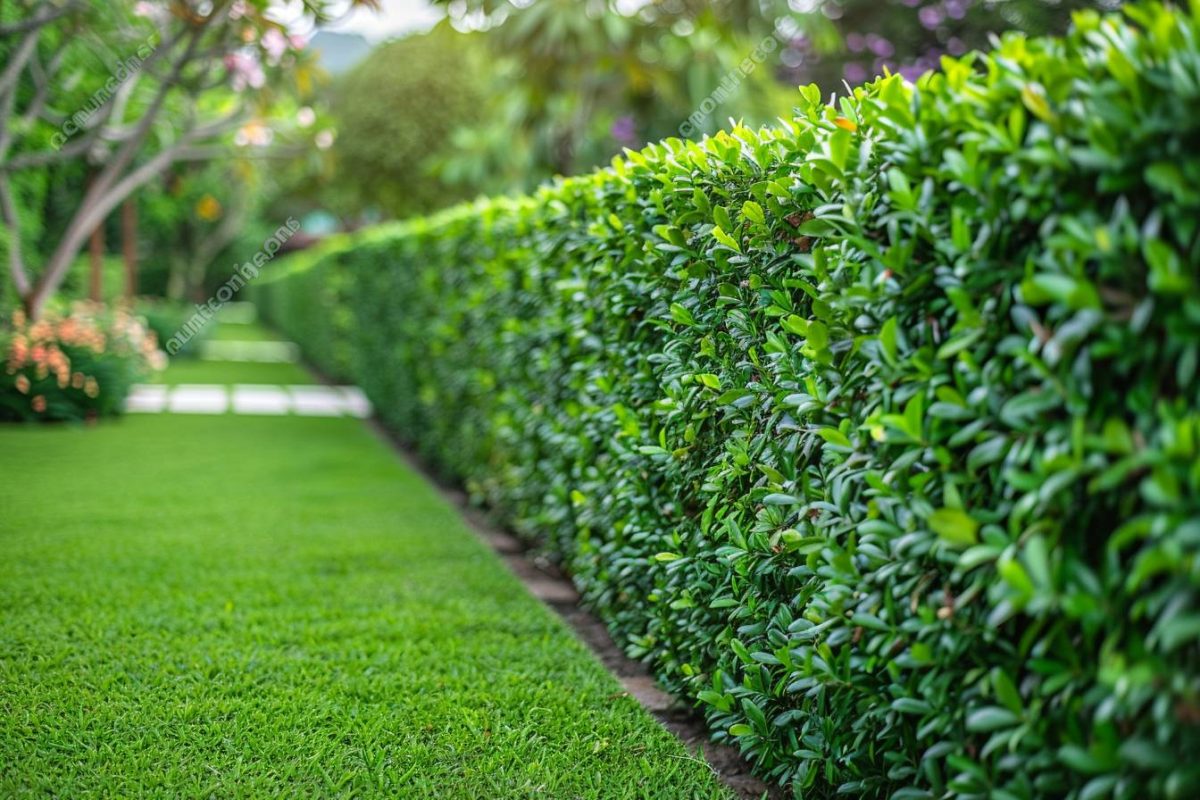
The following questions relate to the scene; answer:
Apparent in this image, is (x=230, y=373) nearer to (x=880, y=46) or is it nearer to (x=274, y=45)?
(x=274, y=45)

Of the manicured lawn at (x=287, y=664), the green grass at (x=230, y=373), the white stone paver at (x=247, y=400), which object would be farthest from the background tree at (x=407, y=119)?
the manicured lawn at (x=287, y=664)

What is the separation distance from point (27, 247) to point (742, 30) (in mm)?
8954

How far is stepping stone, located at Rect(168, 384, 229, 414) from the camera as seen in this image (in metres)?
11.3

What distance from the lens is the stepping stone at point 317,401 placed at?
11734 millimetres

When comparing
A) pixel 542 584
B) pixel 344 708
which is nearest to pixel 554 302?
pixel 542 584

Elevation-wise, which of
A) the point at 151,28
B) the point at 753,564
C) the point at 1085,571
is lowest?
the point at 753,564

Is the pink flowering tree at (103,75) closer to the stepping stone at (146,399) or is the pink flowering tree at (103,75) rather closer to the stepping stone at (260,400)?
the stepping stone at (146,399)

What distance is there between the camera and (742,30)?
1213cm

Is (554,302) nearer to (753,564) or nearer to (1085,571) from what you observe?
(753,564)

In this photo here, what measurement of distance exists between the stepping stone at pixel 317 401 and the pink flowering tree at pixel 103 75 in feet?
10.2

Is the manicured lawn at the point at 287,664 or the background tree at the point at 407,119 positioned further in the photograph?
the background tree at the point at 407,119

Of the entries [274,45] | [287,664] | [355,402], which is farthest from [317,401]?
[287,664]

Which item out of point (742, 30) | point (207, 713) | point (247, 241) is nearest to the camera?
point (207, 713)

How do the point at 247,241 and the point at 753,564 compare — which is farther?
the point at 247,241
